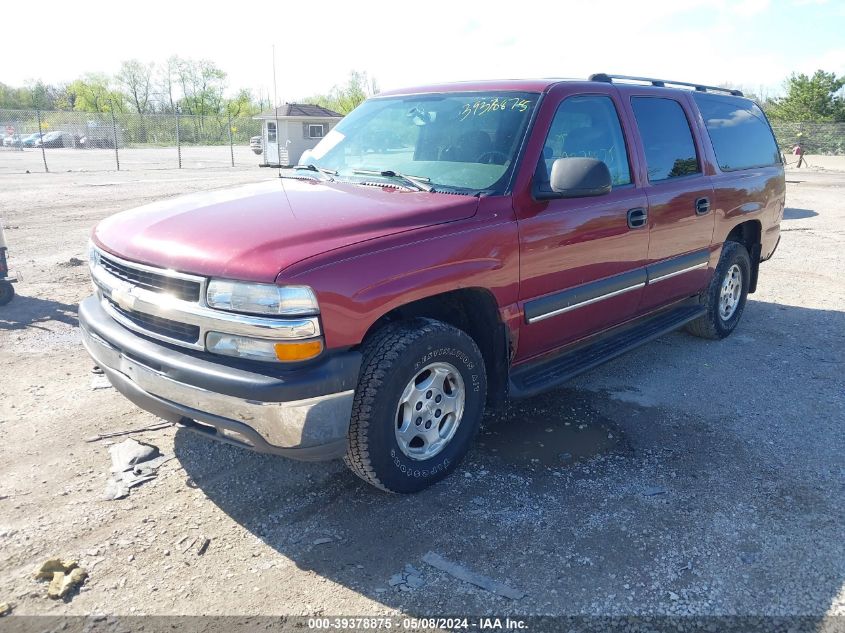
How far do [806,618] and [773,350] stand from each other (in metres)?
3.53

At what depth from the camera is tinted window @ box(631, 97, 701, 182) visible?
447 cm

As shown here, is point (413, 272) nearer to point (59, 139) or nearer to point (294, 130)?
point (294, 130)

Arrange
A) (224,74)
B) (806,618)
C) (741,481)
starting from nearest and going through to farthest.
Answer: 1. (806,618)
2. (741,481)
3. (224,74)

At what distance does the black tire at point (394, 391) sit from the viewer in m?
2.91

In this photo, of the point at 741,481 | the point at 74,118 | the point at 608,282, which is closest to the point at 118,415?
the point at 608,282

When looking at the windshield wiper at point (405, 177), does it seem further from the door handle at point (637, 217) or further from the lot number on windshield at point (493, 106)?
the door handle at point (637, 217)

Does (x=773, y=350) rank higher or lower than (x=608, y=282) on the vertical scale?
lower

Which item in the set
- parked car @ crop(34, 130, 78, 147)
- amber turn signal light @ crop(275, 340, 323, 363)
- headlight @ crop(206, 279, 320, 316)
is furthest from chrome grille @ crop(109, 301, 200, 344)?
parked car @ crop(34, 130, 78, 147)

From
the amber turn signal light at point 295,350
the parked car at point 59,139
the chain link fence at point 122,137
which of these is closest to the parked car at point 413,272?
the amber turn signal light at point 295,350

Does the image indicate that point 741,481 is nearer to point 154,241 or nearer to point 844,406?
point 844,406

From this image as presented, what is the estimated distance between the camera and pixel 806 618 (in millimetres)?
2537

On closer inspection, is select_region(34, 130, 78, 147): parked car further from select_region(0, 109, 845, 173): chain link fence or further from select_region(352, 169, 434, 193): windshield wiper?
select_region(352, 169, 434, 193): windshield wiper

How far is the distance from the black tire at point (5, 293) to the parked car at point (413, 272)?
3.15 metres

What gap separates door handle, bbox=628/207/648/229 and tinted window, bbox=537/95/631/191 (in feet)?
0.63
